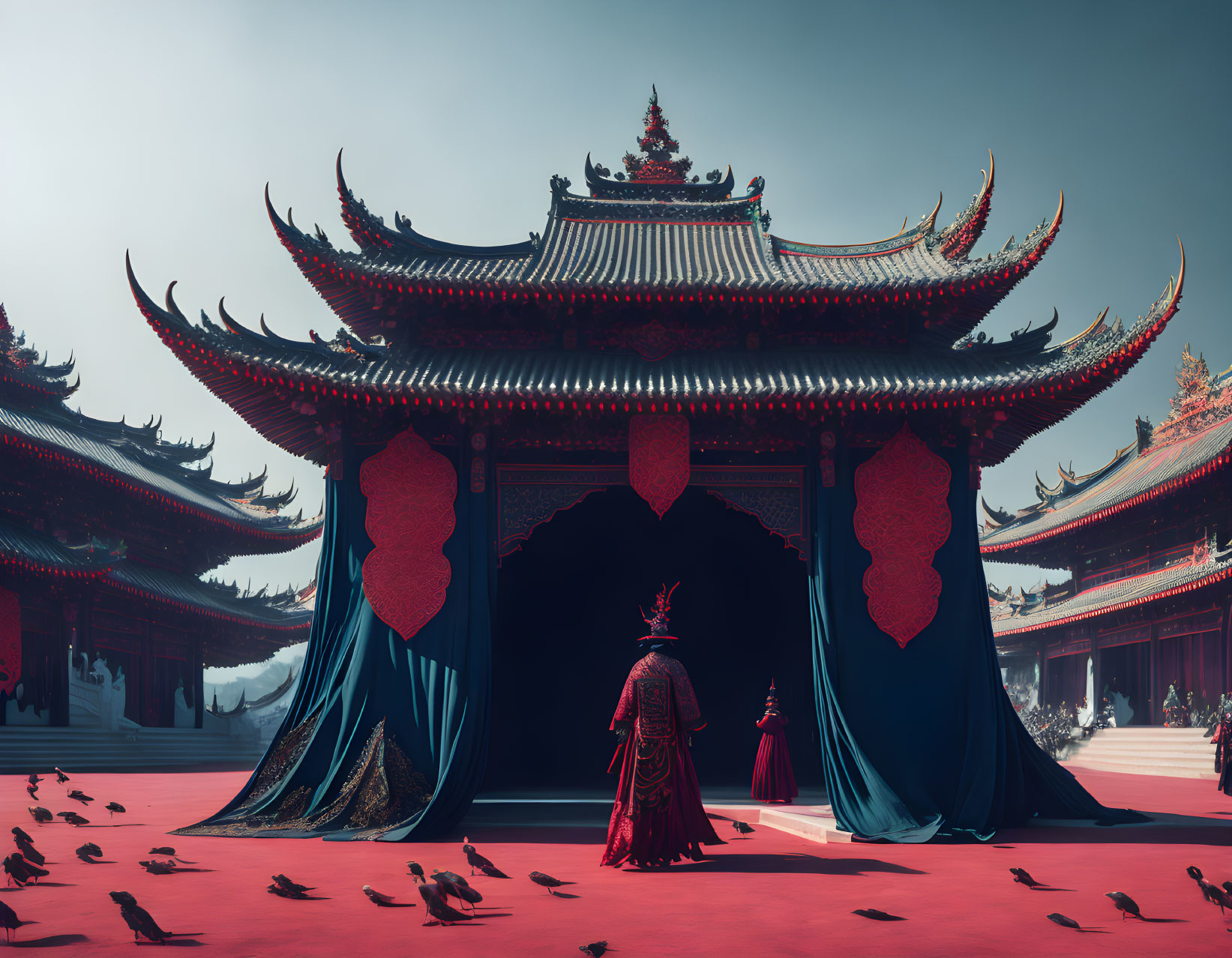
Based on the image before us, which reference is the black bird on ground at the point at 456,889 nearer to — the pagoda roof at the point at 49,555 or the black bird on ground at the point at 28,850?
the black bird on ground at the point at 28,850

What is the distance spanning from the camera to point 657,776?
7.73m

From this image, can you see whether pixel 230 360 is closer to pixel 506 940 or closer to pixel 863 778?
pixel 506 940

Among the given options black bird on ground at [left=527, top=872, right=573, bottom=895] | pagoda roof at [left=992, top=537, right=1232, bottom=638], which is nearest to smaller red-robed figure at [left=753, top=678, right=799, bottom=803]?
black bird on ground at [left=527, top=872, right=573, bottom=895]

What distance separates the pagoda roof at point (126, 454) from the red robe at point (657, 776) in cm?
1926

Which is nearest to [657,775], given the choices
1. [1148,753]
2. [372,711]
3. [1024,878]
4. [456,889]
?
→ [456,889]

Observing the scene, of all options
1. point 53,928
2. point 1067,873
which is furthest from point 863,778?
point 53,928

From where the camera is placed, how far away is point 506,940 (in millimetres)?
5289

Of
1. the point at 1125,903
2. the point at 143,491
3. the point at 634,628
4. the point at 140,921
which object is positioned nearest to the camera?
the point at 140,921

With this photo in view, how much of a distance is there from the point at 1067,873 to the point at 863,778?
2.63 metres

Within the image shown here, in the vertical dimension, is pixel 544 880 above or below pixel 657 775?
below

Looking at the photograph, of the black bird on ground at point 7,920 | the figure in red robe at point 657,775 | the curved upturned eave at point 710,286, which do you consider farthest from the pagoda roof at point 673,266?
the black bird on ground at point 7,920

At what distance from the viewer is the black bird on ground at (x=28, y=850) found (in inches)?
279

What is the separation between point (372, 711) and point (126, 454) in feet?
71.3

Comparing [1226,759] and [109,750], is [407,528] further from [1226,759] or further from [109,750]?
[109,750]
